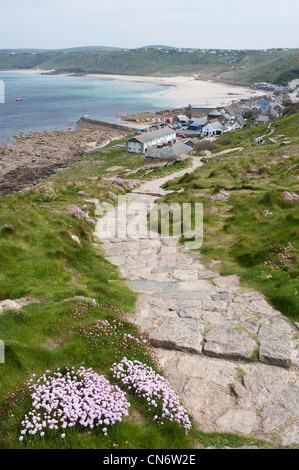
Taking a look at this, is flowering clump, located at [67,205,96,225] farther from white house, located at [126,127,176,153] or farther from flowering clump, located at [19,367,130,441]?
white house, located at [126,127,176,153]

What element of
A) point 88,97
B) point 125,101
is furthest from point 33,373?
point 88,97

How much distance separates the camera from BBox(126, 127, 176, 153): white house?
294ft

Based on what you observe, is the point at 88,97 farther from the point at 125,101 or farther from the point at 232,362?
the point at 232,362

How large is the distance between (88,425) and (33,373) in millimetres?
1521

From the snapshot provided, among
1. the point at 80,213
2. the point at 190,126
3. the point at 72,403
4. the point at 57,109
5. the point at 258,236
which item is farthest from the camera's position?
the point at 57,109

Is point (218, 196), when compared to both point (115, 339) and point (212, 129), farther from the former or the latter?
point (212, 129)

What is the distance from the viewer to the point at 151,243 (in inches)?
642

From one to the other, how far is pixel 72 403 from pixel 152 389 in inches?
56.0

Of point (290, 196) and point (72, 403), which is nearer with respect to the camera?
point (72, 403)

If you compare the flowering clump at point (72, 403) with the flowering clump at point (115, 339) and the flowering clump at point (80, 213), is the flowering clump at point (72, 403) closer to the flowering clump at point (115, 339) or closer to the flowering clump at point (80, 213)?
the flowering clump at point (115, 339)

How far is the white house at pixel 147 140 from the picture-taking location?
89500 mm

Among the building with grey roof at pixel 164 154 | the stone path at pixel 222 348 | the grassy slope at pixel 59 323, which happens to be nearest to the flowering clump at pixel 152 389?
the grassy slope at pixel 59 323

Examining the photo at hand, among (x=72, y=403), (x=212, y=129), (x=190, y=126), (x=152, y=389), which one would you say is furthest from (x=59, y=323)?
(x=190, y=126)

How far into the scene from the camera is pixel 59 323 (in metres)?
7.67
